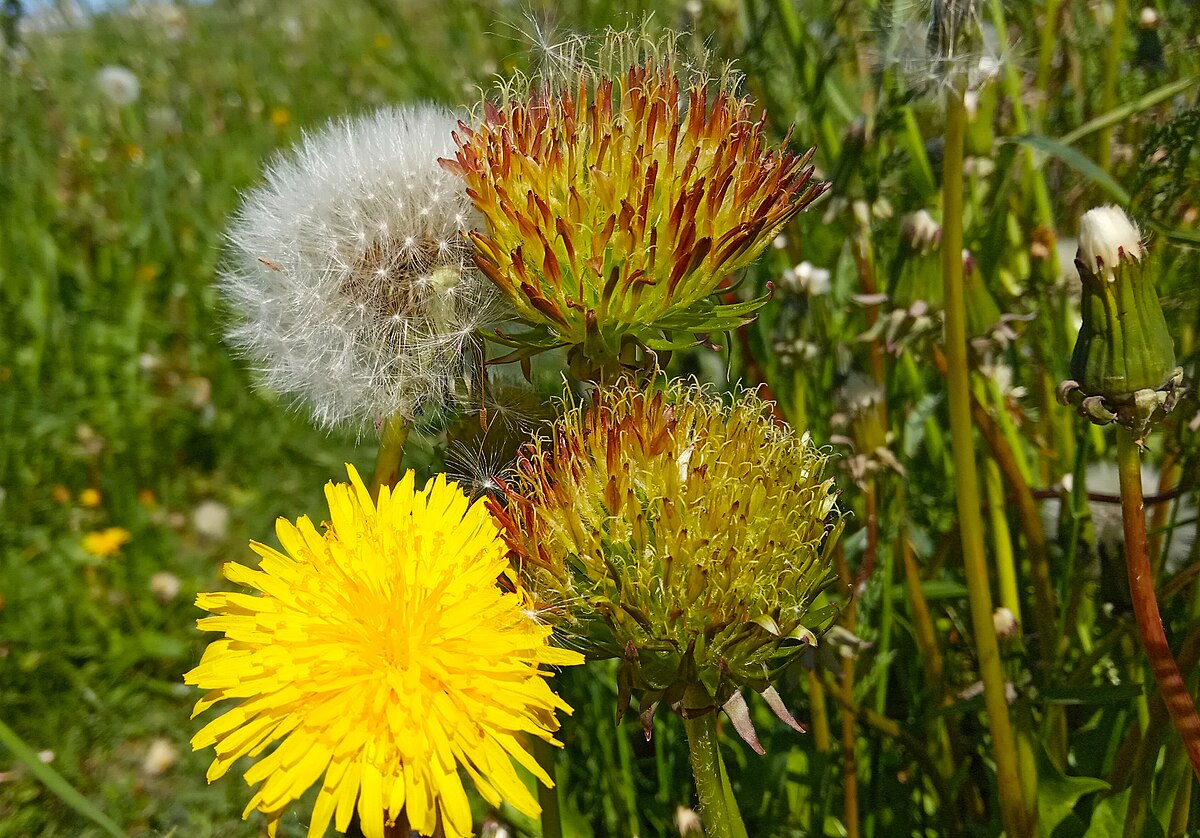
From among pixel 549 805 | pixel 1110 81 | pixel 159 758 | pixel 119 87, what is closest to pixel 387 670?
pixel 549 805

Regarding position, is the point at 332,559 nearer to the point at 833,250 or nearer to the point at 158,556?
the point at 833,250

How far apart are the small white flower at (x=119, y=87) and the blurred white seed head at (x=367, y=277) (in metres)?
3.93

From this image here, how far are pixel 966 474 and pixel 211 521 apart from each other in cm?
237

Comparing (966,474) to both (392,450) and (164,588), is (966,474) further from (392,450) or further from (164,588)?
(164,588)

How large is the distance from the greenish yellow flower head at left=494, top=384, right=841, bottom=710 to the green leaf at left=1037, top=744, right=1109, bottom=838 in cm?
45

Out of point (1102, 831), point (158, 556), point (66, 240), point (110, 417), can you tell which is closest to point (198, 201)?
point (66, 240)

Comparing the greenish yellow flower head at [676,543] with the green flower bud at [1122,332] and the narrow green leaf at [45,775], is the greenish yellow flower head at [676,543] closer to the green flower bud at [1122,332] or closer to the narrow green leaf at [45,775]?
the green flower bud at [1122,332]

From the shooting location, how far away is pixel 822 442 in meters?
1.67

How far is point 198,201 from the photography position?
12.3ft

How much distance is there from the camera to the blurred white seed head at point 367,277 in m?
1.22

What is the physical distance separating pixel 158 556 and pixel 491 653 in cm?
208

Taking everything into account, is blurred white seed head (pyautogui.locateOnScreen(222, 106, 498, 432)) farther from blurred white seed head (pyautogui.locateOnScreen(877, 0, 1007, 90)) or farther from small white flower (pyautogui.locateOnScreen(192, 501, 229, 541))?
small white flower (pyautogui.locateOnScreen(192, 501, 229, 541))

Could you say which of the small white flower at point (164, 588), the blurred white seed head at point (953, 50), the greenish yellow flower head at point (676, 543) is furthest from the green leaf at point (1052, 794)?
the small white flower at point (164, 588)

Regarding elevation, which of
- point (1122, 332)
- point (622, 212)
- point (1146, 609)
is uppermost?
point (622, 212)
